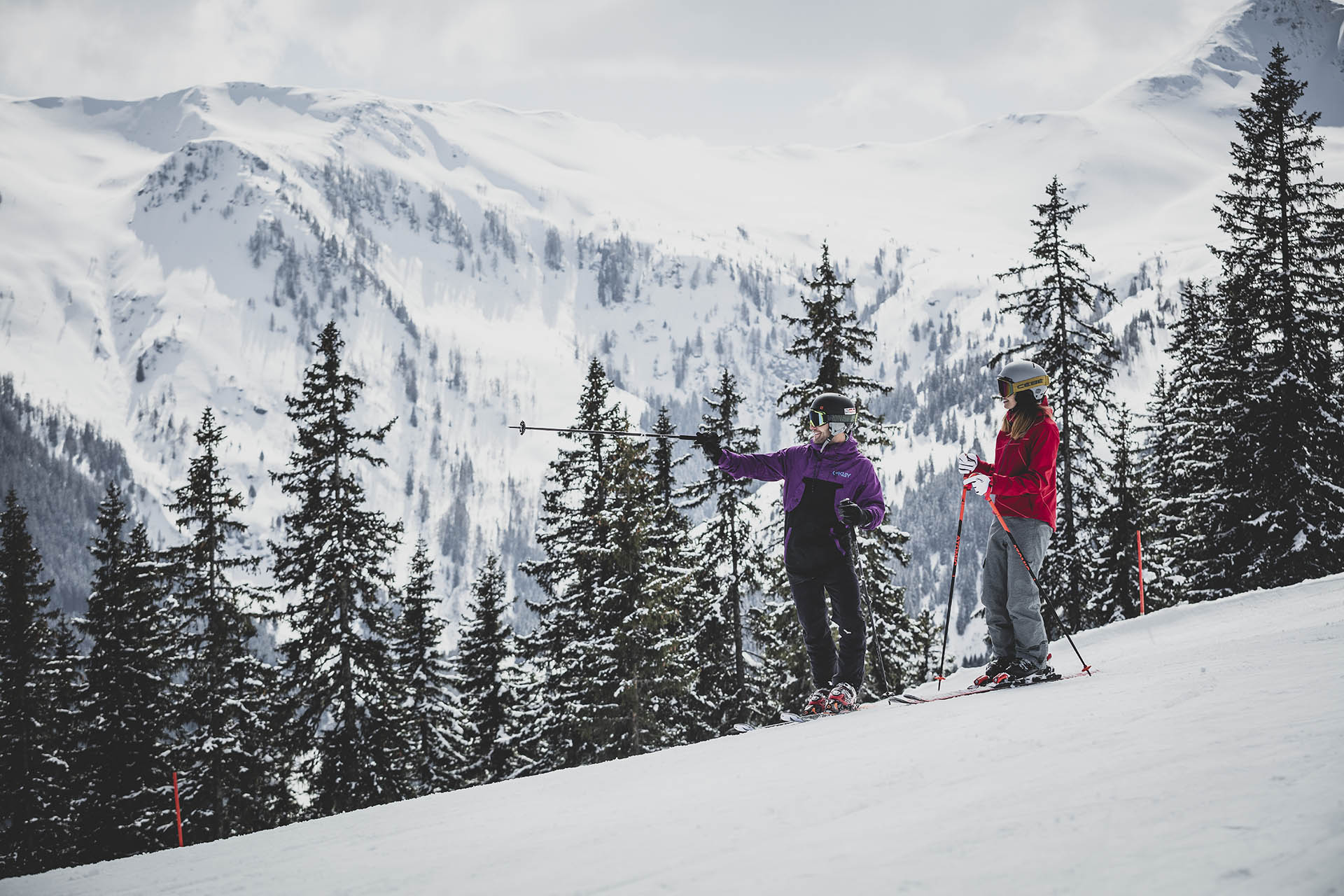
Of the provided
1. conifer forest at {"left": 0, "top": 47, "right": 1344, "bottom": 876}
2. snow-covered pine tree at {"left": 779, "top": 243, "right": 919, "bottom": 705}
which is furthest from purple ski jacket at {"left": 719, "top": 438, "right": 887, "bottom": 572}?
snow-covered pine tree at {"left": 779, "top": 243, "right": 919, "bottom": 705}

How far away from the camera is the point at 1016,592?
262 inches

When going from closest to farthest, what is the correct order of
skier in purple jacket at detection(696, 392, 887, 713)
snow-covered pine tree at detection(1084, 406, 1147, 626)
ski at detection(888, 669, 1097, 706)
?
1. ski at detection(888, 669, 1097, 706)
2. skier in purple jacket at detection(696, 392, 887, 713)
3. snow-covered pine tree at detection(1084, 406, 1147, 626)

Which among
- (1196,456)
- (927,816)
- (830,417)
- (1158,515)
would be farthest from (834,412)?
(1158,515)

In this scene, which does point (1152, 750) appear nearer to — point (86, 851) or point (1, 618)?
A: point (86, 851)

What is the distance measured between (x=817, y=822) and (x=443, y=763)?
3116cm

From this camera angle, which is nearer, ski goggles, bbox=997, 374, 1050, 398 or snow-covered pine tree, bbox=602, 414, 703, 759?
ski goggles, bbox=997, 374, 1050, 398

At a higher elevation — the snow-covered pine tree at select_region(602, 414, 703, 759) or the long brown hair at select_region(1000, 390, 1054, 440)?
the long brown hair at select_region(1000, 390, 1054, 440)

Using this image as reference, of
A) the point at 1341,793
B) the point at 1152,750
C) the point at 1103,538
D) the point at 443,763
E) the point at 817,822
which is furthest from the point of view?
the point at 443,763

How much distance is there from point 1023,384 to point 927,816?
459 centimetres

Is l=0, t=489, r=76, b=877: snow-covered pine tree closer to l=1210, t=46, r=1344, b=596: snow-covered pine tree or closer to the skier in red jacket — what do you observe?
the skier in red jacket

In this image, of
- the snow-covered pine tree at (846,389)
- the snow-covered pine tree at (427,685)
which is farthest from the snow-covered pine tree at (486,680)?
the snow-covered pine tree at (846,389)

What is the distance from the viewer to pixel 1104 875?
2143mm

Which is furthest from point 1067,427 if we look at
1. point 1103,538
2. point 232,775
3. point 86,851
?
point 86,851

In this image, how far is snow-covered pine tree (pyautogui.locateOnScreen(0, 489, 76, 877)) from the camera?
2269 cm
